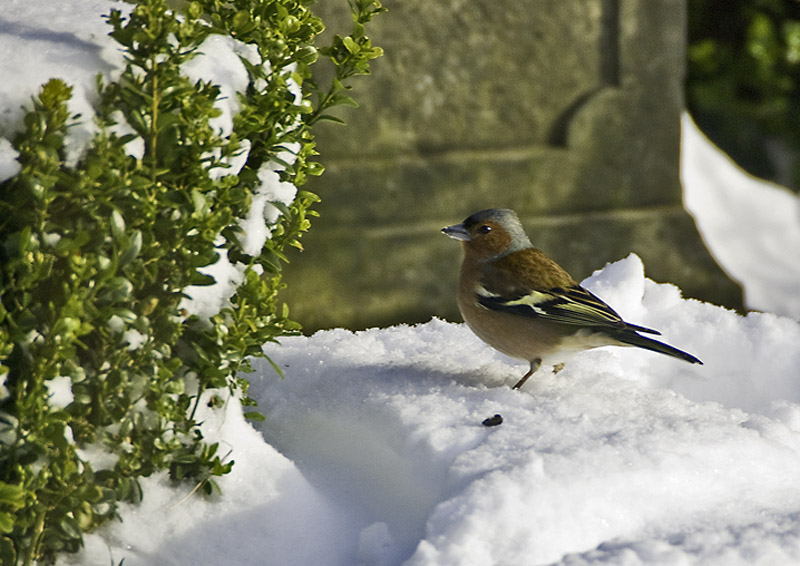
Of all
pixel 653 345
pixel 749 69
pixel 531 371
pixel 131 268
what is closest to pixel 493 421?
pixel 531 371

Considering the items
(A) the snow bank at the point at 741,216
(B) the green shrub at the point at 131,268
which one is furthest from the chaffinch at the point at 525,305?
(A) the snow bank at the point at 741,216

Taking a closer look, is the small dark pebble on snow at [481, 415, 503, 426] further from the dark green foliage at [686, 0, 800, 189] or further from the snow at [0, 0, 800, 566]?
the dark green foliage at [686, 0, 800, 189]

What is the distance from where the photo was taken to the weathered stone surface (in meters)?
5.50

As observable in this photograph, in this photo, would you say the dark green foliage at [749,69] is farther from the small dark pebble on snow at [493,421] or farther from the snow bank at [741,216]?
the small dark pebble on snow at [493,421]

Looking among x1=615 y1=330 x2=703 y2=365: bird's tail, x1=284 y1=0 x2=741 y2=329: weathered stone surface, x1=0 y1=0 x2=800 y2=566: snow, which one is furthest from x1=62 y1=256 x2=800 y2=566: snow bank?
x1=284 y1=0 x2=741 y2=329: weathered stone surface

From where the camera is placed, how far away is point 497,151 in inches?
231

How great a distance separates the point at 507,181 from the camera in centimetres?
588

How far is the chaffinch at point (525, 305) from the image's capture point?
290 cm

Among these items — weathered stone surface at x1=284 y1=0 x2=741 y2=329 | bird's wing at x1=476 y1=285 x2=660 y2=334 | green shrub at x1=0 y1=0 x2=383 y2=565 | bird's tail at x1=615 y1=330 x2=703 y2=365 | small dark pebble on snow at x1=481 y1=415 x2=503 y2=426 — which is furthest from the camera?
weathered stone surface at x1=284 y1=0 x2=741 y2=329

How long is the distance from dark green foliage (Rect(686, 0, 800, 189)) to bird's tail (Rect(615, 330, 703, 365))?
5.73 m

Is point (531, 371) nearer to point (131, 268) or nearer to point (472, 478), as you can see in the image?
point (472, 478)

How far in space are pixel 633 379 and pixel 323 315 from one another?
2520 millimetres

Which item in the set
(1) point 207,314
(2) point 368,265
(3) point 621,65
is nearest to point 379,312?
(2) point 368,265

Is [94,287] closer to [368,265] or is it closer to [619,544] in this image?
[619,544]
